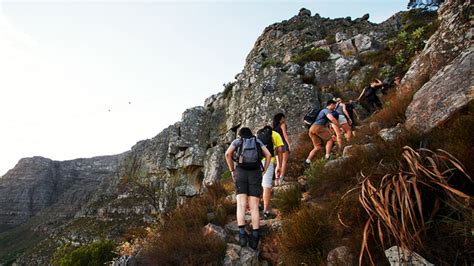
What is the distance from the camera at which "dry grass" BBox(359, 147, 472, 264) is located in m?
2.55

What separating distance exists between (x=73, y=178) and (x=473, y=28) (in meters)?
176

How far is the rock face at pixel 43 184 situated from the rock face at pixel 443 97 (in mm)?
132316

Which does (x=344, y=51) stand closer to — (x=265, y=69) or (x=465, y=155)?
(x=265, y=69)

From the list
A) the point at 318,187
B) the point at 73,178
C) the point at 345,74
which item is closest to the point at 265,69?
the point at 345,74

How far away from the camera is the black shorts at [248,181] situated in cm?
462

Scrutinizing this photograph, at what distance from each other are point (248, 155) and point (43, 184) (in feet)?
561

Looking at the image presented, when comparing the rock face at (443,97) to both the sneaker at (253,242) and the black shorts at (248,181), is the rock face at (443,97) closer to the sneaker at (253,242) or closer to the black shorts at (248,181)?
the black shorts at (248,181)

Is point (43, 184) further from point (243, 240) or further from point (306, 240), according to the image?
point (306, 240)

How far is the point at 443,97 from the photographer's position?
4.79 metres

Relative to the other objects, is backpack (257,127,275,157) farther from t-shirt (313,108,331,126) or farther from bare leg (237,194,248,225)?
t-shirt (313,108,331,126)

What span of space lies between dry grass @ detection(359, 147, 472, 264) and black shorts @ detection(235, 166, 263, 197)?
1865 mm

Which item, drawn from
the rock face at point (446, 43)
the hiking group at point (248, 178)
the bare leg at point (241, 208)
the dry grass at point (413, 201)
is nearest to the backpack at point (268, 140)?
the hiking group at point (248, 178)

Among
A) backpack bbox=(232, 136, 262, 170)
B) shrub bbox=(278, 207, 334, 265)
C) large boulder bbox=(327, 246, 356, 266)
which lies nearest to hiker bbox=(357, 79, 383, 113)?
backpack bbox=(232, 136, 262, 170)

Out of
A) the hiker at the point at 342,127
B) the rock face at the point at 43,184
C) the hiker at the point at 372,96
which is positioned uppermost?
the hiker at the point at 372,96
